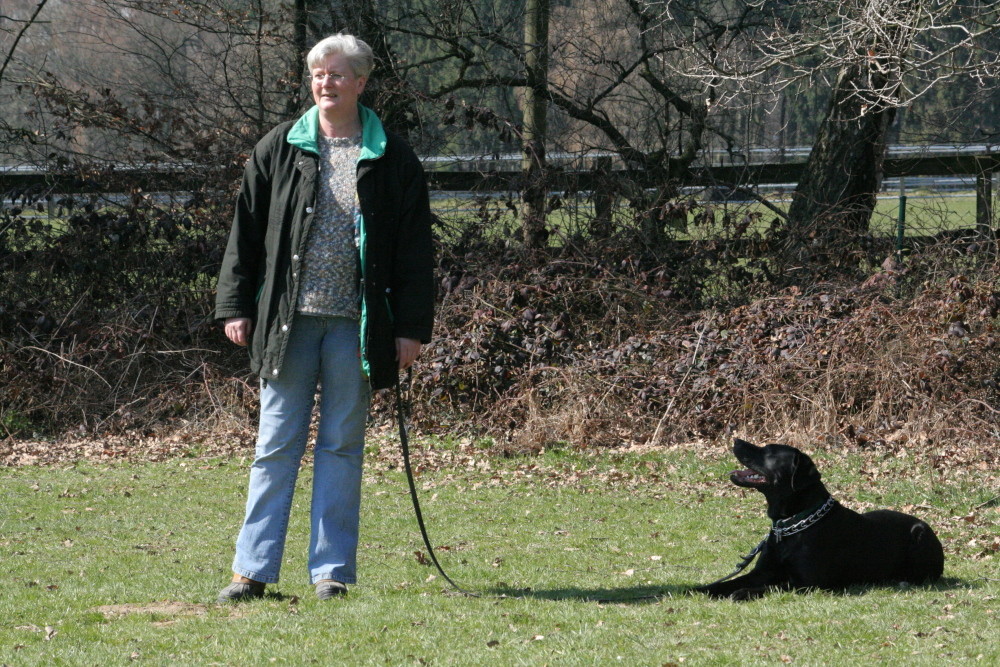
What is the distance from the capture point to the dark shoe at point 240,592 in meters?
4.69

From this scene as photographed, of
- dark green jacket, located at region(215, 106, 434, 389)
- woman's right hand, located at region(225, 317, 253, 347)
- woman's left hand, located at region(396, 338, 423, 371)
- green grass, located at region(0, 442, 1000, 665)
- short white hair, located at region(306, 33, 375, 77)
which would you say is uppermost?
short white hair, located at region(306, 33, 375, 77)

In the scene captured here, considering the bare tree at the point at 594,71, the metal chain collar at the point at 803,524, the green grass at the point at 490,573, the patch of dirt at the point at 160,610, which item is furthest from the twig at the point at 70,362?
the metal chain collar at the point at 803,524

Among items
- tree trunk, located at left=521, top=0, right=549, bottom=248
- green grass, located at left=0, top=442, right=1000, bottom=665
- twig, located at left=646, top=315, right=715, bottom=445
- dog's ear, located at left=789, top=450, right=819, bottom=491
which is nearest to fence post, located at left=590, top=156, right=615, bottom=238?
tree trunk, located at left=521, top=0, right=549, bottom=248

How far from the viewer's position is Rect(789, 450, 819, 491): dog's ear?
5.05m

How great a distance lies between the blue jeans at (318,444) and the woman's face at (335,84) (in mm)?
848

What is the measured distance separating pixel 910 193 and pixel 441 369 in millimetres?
5864

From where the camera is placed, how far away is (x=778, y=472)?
A: 16.7ft

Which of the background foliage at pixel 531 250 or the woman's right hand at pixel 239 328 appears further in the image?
the background foliage at pixel 531 250

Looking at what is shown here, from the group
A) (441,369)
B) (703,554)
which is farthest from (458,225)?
(703,554)

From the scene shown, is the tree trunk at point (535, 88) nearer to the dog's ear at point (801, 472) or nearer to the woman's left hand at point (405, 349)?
the dog's ear at point (801, 472)

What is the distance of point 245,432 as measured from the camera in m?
10.3

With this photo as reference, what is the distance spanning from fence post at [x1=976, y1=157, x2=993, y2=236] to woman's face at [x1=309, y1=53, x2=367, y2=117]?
8019 millimetres

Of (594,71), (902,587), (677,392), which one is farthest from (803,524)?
(594,71)

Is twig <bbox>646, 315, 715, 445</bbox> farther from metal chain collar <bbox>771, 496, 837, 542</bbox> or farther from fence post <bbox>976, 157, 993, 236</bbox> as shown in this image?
metal chain collar <bbox>771, 496, 837, 542</bbox>
